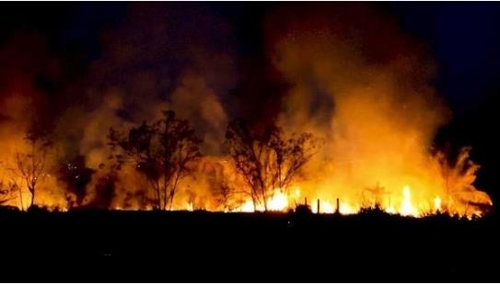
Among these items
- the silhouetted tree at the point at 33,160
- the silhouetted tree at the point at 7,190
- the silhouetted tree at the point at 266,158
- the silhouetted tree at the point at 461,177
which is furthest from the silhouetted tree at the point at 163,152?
the silhouetted tree at the point at 461,177

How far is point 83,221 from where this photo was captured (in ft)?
54.6

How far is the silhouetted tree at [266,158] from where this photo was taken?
28844mm

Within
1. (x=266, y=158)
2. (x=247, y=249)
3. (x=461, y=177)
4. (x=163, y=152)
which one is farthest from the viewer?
(x=266, y=158)

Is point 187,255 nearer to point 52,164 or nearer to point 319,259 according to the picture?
point 319,259

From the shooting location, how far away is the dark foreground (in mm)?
11359

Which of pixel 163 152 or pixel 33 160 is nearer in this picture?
pixel 163 152

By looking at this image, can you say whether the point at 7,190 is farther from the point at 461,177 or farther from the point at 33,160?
the point at 461,177

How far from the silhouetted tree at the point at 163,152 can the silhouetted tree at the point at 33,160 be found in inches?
183

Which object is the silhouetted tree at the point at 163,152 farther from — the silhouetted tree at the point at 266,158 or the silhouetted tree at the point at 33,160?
the silhouetted tree at the point at 33,160

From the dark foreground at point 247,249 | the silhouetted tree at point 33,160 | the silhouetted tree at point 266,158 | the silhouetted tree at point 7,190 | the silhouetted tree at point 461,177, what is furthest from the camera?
the silhouetted tree at point 33,160

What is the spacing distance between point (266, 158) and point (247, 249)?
15.7 metres

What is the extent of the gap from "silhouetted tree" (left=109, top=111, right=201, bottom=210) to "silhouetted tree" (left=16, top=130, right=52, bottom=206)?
15.3 feet

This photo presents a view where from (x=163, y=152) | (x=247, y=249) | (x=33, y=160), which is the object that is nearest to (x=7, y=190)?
(x=33, y=160)

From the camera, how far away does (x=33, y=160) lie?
30.2 meters
